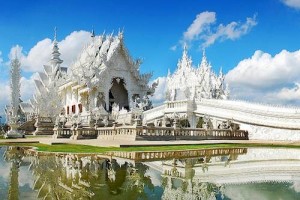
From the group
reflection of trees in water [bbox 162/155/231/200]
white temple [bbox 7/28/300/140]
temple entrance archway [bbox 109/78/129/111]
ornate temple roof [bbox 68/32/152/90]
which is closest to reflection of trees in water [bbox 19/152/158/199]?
reflection of trees in water [bbox 162/155/231/200]

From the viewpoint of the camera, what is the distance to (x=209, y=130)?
24.0 meters

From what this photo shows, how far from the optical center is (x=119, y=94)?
146 feet

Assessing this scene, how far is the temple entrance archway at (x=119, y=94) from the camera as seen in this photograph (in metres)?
43.7

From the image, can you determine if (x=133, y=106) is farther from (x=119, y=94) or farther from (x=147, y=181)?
(x=147, y=181)

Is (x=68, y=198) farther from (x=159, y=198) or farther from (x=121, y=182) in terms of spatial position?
(x=121, y=182)

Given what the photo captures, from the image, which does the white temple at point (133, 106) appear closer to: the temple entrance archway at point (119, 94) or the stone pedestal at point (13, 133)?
the temple entrance archway at point (119, 94)

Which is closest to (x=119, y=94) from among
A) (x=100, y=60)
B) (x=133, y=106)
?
(x=100, y=60)

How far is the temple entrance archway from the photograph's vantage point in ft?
143

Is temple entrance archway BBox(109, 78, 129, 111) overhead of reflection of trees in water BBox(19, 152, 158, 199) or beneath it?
overhead

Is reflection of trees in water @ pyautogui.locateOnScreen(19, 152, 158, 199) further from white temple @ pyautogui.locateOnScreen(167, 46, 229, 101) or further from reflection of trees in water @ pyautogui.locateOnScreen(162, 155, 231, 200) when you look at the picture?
white temple @ pyautogui.locateOnScreen(167, 46, 229, 101)

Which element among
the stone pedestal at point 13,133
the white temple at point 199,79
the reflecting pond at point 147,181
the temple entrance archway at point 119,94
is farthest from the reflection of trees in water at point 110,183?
the white temple at point 199,79

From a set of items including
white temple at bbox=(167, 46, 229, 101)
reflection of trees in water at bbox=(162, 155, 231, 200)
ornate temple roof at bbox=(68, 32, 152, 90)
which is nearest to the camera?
reflection of trees in water at bbox=(162, 155, 231, 200)

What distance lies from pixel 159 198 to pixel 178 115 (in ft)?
89.8

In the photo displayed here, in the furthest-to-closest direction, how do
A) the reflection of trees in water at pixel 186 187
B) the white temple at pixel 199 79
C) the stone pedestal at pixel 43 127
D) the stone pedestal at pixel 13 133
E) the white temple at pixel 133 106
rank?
the white temple at pixel 199 79 → the stone pedestal at pixel 43 127 → the stone pedestal at pixel 13 133 → the white temple at pixel 133 106 → the reflection of trees in water at pixel 186 187
